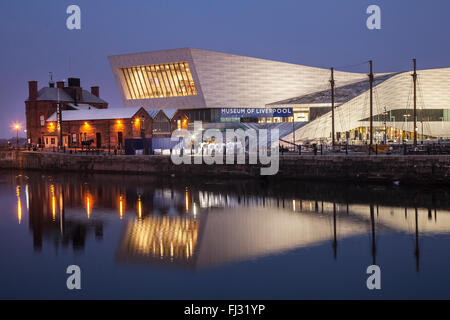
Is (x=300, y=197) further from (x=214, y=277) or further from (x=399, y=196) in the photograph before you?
(x=214, y=277)

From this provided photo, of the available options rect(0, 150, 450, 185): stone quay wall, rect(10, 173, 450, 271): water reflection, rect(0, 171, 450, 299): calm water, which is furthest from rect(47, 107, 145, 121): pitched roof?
rect(0, 171, 450, 299): calm water

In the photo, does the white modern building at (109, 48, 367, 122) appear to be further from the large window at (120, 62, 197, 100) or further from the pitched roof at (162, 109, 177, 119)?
the pitched roof at (162, 109, 177, 119)

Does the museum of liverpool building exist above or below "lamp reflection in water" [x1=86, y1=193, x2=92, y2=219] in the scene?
above

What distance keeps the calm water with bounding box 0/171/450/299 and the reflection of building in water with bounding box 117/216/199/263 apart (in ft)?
0.15

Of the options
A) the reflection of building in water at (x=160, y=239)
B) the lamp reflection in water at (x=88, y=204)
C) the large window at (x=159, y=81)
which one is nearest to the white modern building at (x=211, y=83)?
the large window at (x=159, y=81)

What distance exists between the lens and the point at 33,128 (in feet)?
219

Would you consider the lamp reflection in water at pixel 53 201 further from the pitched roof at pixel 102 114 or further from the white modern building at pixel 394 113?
the white modern building at pixel 394 113

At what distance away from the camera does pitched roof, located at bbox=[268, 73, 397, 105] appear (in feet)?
197

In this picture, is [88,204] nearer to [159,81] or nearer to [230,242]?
[230,242]

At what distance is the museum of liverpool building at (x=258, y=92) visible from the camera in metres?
61.5

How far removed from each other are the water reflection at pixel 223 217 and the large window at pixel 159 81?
103 ft
